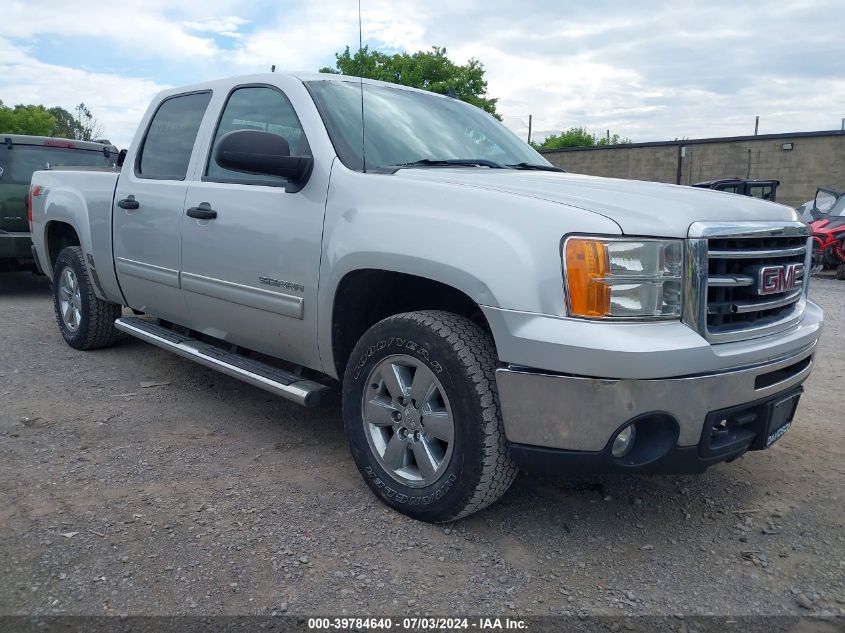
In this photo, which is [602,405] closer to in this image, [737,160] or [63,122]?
[737,160]

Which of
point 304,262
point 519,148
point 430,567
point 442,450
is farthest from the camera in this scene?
point 519,148

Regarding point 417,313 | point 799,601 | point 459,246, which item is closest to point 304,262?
point 417,313

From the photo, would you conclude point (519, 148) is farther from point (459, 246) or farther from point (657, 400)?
point (657, 400)

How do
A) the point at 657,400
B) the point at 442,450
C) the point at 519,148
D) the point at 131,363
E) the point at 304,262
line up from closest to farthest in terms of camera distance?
the point at 657,400 < the point at 442,450 < the point at 304,262 < the point at 519,148 < the point at 131,363

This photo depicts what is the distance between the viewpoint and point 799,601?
7.91 feet

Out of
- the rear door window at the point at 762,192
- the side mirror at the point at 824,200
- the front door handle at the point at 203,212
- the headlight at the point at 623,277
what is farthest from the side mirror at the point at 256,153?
the side mirror at the point at 824,200

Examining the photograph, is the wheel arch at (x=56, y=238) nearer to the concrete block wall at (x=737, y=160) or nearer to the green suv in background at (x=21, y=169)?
the green suv in background at (x=21, y=169)

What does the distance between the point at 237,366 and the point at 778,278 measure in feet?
8.31

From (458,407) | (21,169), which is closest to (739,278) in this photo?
(458,407)

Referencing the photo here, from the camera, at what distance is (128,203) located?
4527 mm

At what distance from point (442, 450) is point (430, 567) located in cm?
46

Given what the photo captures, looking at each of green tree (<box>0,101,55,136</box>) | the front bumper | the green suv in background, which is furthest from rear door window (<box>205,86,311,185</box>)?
green tree (<box>0,101,55,136</box>)

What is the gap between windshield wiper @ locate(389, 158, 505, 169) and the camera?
3.35 metres

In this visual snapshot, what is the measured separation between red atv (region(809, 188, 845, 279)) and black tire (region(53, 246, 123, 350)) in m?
10.5
